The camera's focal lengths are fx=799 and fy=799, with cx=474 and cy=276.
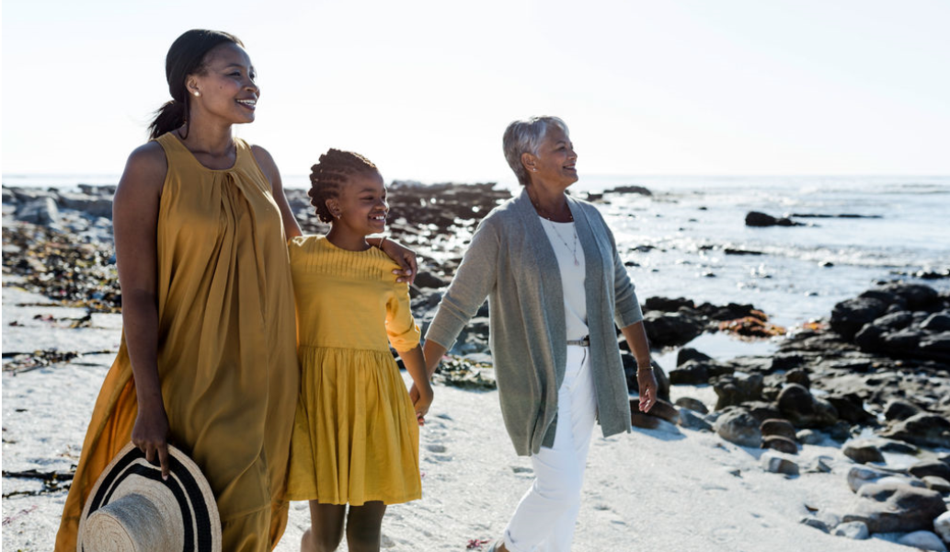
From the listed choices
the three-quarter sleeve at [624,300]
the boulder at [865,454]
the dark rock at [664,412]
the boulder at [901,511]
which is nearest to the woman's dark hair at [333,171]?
the three-quarter sleeve at [624,300]

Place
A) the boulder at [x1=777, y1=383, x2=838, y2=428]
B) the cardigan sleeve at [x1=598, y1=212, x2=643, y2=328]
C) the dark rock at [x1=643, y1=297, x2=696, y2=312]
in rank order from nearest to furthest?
the cardigan sleeve at [x1=598, y1=212, x2=643, y2=328]
the boulder at [x1=777, y1=383, x2=838, y2=428]
the dark rock at [x1=643, y1=297, x2=696, y2=312]

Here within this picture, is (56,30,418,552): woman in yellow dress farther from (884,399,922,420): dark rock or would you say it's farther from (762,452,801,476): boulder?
(884,399,922,420): dark rock

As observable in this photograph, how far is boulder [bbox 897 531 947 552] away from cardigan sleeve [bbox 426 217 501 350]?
327 centimetres

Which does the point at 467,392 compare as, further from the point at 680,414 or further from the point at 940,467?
the point at 940,467

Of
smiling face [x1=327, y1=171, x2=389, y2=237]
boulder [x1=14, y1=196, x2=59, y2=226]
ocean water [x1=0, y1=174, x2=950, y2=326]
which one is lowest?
ocean water [x1=0, y1=174, x2=950, y2=326]

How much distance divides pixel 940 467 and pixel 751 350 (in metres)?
5.28

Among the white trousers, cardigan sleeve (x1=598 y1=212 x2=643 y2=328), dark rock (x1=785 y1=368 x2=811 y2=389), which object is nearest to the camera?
the white trousers

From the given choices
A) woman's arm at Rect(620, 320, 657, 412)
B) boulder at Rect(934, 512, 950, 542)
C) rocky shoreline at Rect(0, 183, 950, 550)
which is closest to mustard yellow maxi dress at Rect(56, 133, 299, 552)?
woman's arm at Rect(620, 320, 657, 412)

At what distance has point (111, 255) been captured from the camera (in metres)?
13.4

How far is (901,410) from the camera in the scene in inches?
313

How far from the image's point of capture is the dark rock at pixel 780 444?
6676 mm

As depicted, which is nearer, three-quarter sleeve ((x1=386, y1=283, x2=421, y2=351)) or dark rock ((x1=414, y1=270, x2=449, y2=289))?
three-quarter sleeve ((x1=386, y1=283, x2=421, y2=351))

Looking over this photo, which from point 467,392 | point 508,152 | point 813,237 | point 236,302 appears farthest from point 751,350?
point 813,237

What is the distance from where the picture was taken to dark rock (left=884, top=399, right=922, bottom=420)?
789 centimetres
